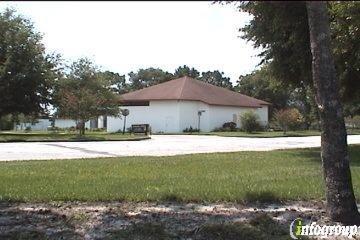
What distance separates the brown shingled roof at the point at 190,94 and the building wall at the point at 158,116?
2.90ft

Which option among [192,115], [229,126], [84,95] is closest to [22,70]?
[84,95]

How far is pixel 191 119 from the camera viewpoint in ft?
208

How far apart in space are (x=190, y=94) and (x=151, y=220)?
184 feet

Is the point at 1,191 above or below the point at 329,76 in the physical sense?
below

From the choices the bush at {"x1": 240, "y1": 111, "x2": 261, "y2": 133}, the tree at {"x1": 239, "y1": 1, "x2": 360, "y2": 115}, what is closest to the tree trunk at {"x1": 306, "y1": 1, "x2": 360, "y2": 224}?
the tree at {"x1": 239, "y1": 1, "x2": 360, "y2": 115}

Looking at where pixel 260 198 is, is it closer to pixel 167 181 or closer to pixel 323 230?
pixel 323 230

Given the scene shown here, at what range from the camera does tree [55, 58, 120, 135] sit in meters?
43.2

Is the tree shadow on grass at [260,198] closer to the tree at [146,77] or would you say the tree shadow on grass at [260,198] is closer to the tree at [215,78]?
the tree at [146,77]

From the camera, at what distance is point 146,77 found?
108625 millimetres

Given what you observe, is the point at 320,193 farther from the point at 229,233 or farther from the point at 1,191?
the point at 1,191

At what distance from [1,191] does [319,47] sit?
21.0 ft

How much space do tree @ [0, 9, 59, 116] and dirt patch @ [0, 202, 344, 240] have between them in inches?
1331

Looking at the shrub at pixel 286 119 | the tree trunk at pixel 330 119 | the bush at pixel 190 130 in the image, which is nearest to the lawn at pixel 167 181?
the tree trunk at pixel 330 119

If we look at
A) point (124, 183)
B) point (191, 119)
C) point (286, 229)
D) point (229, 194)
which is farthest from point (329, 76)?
point (191, 119)
